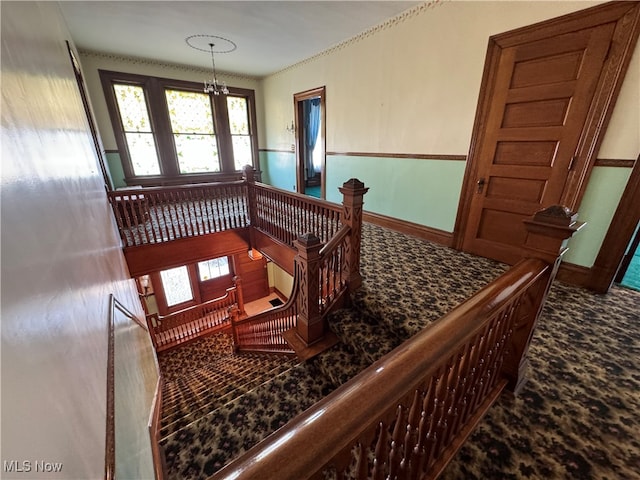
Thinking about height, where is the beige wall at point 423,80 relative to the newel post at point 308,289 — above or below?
above

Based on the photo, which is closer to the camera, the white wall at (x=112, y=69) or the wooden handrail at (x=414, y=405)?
the wooden handrail at (x=414, y=405)

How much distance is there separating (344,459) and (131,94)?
22.8 feet

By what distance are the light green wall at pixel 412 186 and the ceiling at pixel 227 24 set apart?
1.75 m

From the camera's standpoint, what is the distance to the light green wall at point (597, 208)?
6.97 feet

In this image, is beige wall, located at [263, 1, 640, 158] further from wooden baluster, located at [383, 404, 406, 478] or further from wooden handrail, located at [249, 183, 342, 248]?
wooden baluster, located at [383, 404, 406, 478]

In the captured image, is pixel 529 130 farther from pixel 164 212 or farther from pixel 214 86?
pixel 214 86

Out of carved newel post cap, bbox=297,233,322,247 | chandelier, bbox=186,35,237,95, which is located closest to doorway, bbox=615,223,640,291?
carved newel post cap, bbox=297,233,322,247

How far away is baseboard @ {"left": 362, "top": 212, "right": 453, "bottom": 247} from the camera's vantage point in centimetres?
330

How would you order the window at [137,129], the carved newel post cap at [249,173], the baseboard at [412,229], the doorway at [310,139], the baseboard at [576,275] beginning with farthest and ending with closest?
1. the window at [137,129]
2. the doorway at [310,139]
3. the carved newel post cap at [249,173]
4. the baseboard at [412,229]
5. the baseboard at [576,275]

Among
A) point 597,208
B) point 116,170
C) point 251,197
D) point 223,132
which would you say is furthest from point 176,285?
point 597,208

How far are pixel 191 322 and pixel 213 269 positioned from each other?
1700 mm

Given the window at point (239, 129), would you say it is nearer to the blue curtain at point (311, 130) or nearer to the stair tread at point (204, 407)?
the blue curtain at point (311, 130)

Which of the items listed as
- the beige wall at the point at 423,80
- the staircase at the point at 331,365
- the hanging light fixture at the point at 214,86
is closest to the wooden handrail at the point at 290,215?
the staircase at the point at 331,365

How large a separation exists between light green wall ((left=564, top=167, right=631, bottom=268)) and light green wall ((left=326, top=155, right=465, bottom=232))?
3.58 feet
